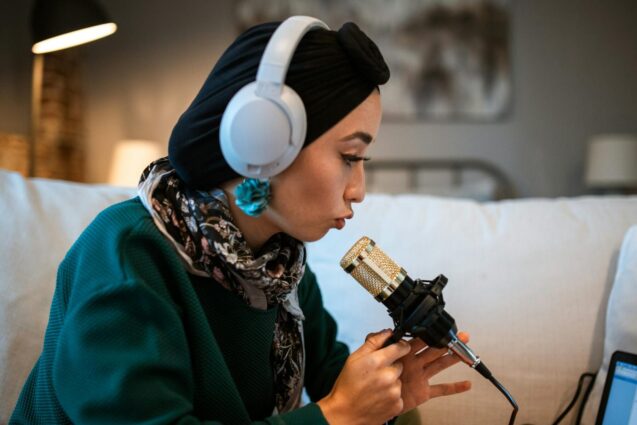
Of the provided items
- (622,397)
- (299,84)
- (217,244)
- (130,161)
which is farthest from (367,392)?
(130,161)

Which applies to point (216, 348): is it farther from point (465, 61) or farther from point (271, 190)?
point (465, 61)

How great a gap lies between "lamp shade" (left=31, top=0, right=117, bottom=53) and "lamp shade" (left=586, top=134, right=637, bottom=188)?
2365mm

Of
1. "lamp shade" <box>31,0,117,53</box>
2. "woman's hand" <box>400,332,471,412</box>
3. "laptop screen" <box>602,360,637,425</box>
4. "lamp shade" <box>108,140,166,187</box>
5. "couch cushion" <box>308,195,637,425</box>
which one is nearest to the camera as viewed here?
"woman's hand" <box>400,332,471,412</box>

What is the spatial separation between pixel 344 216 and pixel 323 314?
0.33m

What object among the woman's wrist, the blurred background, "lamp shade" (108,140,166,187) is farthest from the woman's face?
the blurred background

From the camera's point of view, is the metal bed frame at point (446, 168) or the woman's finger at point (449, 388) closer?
the woman's finger at point (449, 388)

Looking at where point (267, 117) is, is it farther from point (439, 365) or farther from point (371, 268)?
point (439, 365)

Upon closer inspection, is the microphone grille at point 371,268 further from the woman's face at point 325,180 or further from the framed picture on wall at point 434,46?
the framed picture on wall at point 434,46

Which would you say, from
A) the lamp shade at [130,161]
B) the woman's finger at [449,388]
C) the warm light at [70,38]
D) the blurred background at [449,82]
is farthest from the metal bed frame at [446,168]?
the woman's finger at [449,388]

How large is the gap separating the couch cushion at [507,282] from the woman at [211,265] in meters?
0.34

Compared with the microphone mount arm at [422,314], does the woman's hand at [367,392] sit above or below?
below

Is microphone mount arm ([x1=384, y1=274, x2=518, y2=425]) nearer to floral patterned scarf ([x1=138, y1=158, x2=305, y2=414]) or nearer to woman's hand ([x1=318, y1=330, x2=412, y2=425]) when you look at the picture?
woman's hand ([x1=318, y1=330, x2=412, y2=425])

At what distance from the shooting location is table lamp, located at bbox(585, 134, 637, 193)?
9.23ft

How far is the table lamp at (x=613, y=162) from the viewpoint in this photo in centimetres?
281
